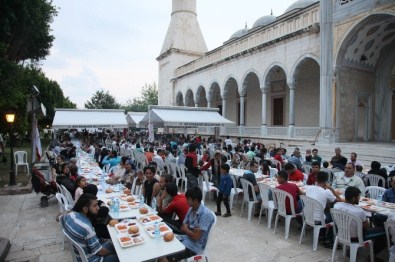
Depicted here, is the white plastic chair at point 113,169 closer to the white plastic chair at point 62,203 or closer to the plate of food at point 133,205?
the white plastic chair at point 62,203

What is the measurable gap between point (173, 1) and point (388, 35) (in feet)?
75.8

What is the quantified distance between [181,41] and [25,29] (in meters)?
20.5

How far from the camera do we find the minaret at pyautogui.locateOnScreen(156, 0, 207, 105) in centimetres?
2911

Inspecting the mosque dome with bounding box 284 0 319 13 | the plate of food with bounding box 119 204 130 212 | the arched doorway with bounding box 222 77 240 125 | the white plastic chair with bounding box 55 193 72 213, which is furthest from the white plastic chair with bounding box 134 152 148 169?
the mosque dome with bounding box 284 0 319 13

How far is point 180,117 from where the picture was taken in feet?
53.0

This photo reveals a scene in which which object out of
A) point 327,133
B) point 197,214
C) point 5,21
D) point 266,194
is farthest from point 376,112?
point 5,21

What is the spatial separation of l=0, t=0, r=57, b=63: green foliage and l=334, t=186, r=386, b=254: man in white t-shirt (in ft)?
A: 29.4

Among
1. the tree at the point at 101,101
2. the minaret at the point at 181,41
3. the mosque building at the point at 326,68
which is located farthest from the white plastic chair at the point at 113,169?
the tree at the point at 101,101

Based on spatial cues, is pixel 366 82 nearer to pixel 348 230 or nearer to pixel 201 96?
pixel 348 230

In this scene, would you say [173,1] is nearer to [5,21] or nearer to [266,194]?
[5,21]

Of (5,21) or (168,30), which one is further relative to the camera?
(168,30)

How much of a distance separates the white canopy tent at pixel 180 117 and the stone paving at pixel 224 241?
905 cm

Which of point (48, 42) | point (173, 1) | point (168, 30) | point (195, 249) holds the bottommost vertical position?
point (195, 249)

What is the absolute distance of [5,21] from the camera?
24.8 ft
